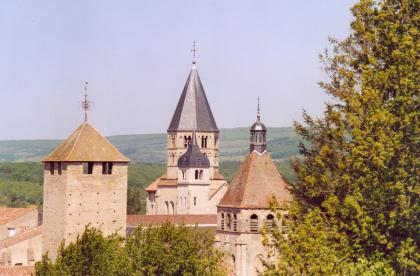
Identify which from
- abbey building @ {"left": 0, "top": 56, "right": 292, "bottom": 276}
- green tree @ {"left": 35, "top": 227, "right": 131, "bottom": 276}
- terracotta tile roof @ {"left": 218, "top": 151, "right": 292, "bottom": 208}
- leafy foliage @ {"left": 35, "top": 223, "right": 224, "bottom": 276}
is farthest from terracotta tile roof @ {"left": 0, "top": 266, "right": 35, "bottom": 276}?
terracotta tile roof @ {"left": 218, "top": 151, "right": 292, "bottom": 208}

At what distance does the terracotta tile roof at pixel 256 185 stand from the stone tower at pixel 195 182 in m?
27.8

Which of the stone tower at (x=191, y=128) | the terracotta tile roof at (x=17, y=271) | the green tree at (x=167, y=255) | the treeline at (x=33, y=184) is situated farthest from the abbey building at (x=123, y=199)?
the treeline at (x=33, y=184)

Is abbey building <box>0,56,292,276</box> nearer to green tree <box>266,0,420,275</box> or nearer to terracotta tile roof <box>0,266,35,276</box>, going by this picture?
terracotta tile roof <box>0,266,35,276</box>

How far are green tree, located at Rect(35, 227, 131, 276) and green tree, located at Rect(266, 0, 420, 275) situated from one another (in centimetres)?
797

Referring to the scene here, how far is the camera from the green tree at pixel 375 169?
1144 inches

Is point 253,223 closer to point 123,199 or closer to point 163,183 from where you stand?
point 123,199

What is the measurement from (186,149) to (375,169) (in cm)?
6497

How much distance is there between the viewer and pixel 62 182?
50.2 m

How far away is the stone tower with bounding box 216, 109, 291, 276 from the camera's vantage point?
60.8 meters

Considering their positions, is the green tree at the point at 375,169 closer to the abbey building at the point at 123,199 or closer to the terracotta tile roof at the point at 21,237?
the abbey building at the point at 123,199

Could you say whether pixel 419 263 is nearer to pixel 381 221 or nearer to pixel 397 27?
pixel 381 221

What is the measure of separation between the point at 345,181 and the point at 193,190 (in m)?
58.6

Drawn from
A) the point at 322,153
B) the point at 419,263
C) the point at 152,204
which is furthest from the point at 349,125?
the point at 152,204

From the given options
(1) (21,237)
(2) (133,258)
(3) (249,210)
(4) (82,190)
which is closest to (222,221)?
(3) (249,210)
